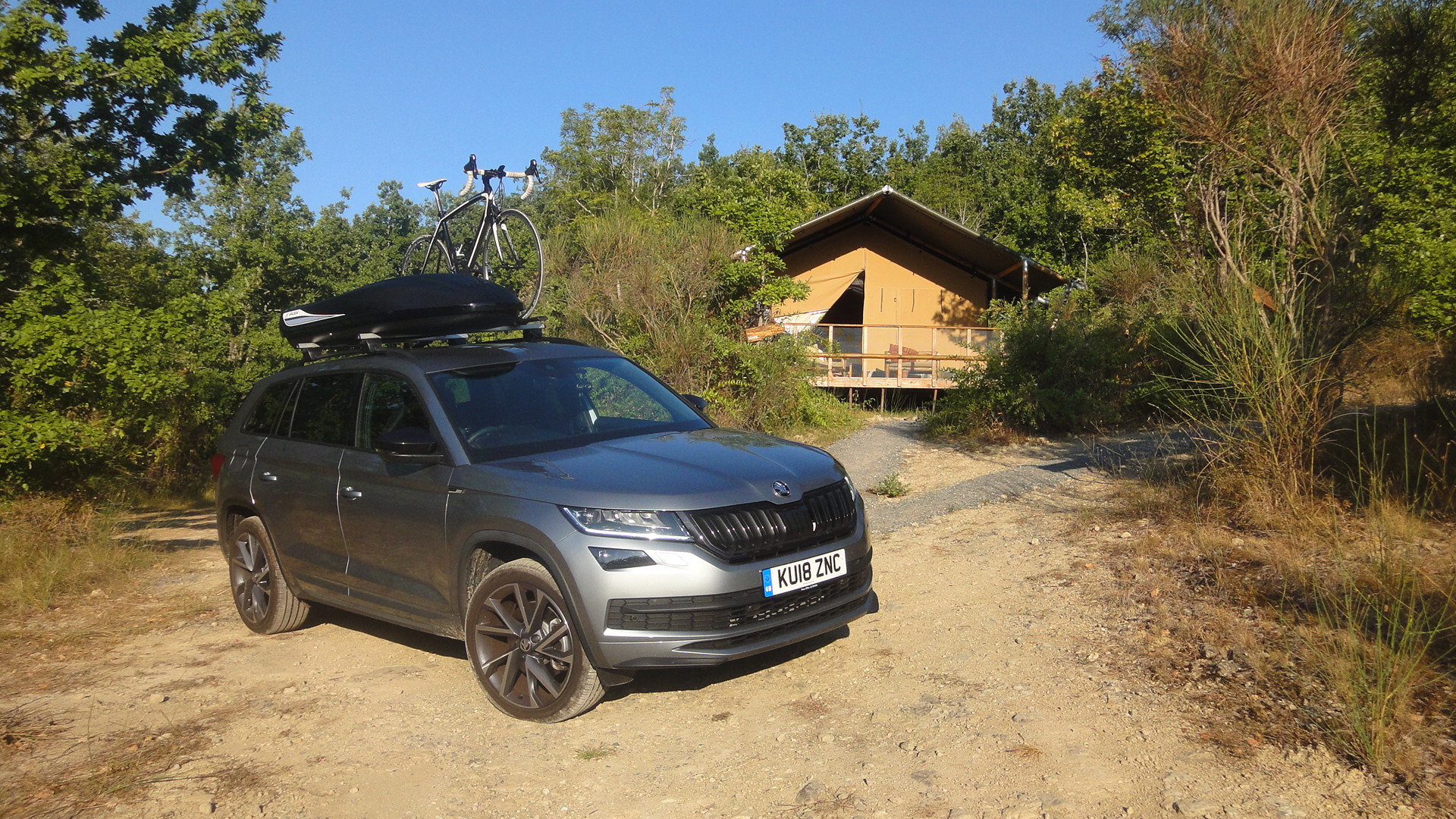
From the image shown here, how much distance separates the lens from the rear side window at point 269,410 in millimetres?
6566

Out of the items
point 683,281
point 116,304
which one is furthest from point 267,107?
point 116,304

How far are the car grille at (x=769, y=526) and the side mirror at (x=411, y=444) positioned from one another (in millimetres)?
1519

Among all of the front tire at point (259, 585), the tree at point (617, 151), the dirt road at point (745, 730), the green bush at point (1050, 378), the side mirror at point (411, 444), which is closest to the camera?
the dirt road at point (745, 730)

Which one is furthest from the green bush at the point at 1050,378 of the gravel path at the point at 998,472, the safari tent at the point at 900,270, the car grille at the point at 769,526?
the car grille at the point at 769,526

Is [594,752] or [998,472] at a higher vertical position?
[998,472]

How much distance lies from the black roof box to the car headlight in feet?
6.73

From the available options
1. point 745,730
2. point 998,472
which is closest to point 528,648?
point 745,730

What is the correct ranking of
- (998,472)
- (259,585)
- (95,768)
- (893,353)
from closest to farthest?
(95,768) < (259,585) < (998,472) < (893,353)

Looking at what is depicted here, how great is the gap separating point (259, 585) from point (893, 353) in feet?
62.6

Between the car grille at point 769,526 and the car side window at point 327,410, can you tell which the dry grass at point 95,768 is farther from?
the car grille at point 769,526

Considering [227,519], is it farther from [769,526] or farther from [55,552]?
[769,526]

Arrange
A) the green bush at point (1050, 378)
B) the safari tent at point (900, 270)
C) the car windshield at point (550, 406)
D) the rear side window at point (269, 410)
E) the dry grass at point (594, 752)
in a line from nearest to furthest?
1. the dry grass at point (594, 752)
2. the car windshield at point (550, 406)
3. the rear side window at point (269, 410)
4. the green bush at point (1050, 378)
5. the safari tent at point (900, 270)

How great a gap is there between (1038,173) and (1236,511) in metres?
33.6

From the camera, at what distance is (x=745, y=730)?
14.9 ft
